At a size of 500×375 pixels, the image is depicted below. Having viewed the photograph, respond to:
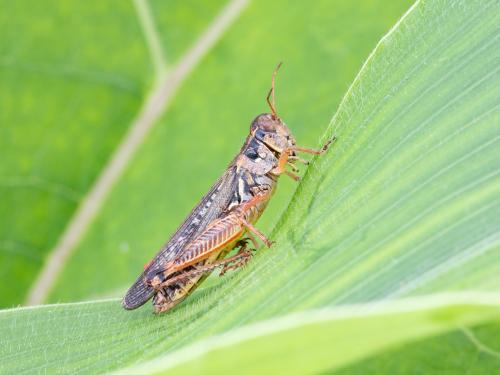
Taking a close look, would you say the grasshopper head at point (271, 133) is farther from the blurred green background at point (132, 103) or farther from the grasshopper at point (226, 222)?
the blurred green background at point (132, 103)

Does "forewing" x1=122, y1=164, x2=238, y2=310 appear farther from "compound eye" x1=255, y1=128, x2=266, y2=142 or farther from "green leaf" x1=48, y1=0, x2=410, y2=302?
"green leaf" x1=48, y1=0, x2=410, y2=302

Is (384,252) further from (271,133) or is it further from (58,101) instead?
(58,101)

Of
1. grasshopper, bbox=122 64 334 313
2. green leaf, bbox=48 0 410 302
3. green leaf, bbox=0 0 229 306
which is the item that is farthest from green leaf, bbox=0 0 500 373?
green leaf, bbox=0 0 229 306

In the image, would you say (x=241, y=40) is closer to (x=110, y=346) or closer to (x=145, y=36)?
(x=145, y=36)

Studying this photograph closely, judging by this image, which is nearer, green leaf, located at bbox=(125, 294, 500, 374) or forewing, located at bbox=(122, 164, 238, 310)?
green leaf, located at bbox=(125, 294, 500, 374)

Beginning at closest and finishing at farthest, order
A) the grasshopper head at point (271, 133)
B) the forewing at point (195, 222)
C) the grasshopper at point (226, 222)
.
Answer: the grasshopper at point (226, 222) < the forewing at point (195, 222) < the grasshopper head at point (271, 133)

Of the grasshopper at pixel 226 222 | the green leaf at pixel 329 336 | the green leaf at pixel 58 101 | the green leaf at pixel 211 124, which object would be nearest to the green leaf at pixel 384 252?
the green leaf at pixel 329 336

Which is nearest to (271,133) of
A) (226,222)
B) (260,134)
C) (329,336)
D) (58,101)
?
(260,134)

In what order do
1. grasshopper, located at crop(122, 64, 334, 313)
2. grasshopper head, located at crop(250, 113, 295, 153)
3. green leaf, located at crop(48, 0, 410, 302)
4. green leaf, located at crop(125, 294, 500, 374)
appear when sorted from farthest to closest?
green leaf, located at crop(48, 0, 410, 302), grasshopper head, located at crop(250, 113, 295, 153), grasshopper, located at crop(122, 64, 334, 313), green leaf, located at crop(125, 294, 500, 374)
